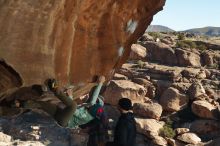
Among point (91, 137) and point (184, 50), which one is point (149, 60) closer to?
point (184, 50)

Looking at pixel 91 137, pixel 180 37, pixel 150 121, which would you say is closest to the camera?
pixel 91 137

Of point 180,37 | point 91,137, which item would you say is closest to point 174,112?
point 180,37

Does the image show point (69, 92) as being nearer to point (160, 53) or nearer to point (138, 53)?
point (138, 53)

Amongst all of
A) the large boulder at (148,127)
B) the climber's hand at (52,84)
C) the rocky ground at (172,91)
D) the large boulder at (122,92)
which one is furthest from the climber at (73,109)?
the large boulder at (122,92)

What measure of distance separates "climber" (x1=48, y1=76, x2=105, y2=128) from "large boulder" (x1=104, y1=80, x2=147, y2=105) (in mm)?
22564

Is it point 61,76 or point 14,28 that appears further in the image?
point 61,76

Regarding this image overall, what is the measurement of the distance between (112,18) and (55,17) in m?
1.57

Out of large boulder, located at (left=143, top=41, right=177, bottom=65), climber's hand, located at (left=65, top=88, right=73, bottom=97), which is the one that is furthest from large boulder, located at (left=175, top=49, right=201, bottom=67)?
climber's hand, located at (left=65, top=88, right=73, bottom=97)

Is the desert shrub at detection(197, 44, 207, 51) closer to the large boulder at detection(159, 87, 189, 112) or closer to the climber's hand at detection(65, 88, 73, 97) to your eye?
the large boulder at detection(159, 87, 189, 112)

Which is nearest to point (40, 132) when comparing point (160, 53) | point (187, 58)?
point (160, 53)

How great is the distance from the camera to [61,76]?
6.11m

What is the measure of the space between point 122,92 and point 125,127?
24.4 meters

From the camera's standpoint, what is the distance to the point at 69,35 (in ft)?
19.5

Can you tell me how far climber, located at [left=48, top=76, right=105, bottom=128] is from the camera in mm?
5875
